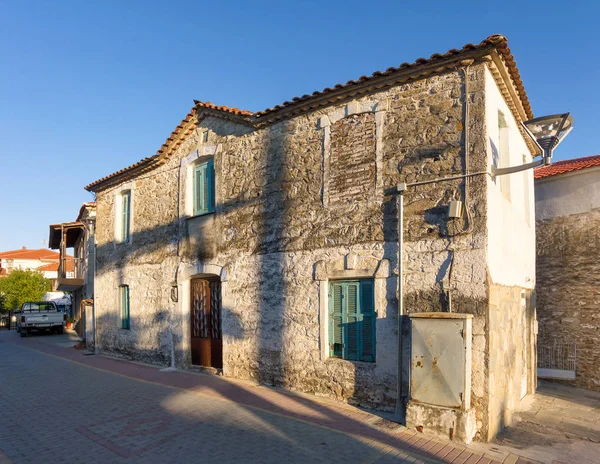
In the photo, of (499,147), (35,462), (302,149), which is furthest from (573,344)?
(35,462)

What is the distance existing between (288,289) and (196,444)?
3.31 metres

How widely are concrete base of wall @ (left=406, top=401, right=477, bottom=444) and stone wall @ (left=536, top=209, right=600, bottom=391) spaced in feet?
19.9

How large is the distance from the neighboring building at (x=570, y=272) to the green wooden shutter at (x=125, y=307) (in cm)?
1096

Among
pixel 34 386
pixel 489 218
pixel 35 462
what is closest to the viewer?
pixel 35 462

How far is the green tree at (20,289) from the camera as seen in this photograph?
100 ft

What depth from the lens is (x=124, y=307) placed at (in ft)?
43.4

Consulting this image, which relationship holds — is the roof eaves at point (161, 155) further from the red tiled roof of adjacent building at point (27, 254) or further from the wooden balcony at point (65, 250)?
the red tiled roof of adjacent building at point (27, 254)

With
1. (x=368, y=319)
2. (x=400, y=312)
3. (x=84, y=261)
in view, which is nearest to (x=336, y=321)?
(x=368, y=319)

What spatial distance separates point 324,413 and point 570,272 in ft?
23.9

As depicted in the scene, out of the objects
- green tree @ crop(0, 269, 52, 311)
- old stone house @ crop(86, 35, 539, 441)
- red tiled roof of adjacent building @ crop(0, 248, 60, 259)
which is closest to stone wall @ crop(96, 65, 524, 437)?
old stone house @ crop(86, 35, 539, 441)

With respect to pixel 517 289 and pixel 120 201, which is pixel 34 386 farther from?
pixel 517 289

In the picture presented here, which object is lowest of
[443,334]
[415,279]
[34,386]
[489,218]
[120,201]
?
[34,386]

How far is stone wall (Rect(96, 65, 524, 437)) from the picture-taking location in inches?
263

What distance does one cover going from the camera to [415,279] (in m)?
6.92
